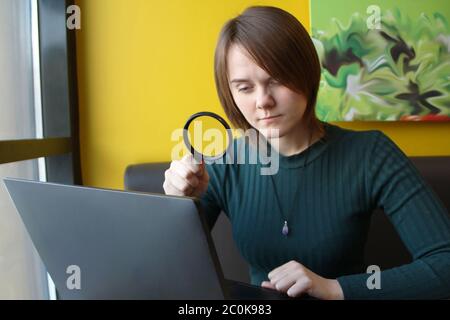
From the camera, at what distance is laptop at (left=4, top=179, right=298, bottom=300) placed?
57 cm

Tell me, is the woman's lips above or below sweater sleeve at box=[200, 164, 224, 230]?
above

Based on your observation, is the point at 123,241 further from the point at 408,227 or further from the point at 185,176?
the point at 408,227

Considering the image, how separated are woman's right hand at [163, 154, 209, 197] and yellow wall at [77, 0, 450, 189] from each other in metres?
0.82

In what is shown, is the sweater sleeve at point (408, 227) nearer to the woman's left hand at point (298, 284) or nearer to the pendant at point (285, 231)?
the woman's left hand at point (298, 284)

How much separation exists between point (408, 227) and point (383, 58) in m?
0.95

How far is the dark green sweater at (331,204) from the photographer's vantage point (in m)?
0.97

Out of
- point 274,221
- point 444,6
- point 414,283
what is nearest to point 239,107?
point 274,221

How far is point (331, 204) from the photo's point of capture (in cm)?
110

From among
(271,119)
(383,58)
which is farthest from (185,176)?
(383,58)

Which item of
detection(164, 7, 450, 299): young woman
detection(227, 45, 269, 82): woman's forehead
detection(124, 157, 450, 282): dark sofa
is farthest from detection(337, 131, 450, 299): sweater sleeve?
detection(124, 157, 450, 282): dark sofa

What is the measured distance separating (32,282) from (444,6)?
174 cm

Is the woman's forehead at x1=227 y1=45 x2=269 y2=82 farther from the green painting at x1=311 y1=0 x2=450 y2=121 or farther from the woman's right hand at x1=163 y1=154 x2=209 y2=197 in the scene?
the green painting at x1=311 y1=0 x2=450 y2=121

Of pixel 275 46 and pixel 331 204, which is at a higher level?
pixel 275 46
